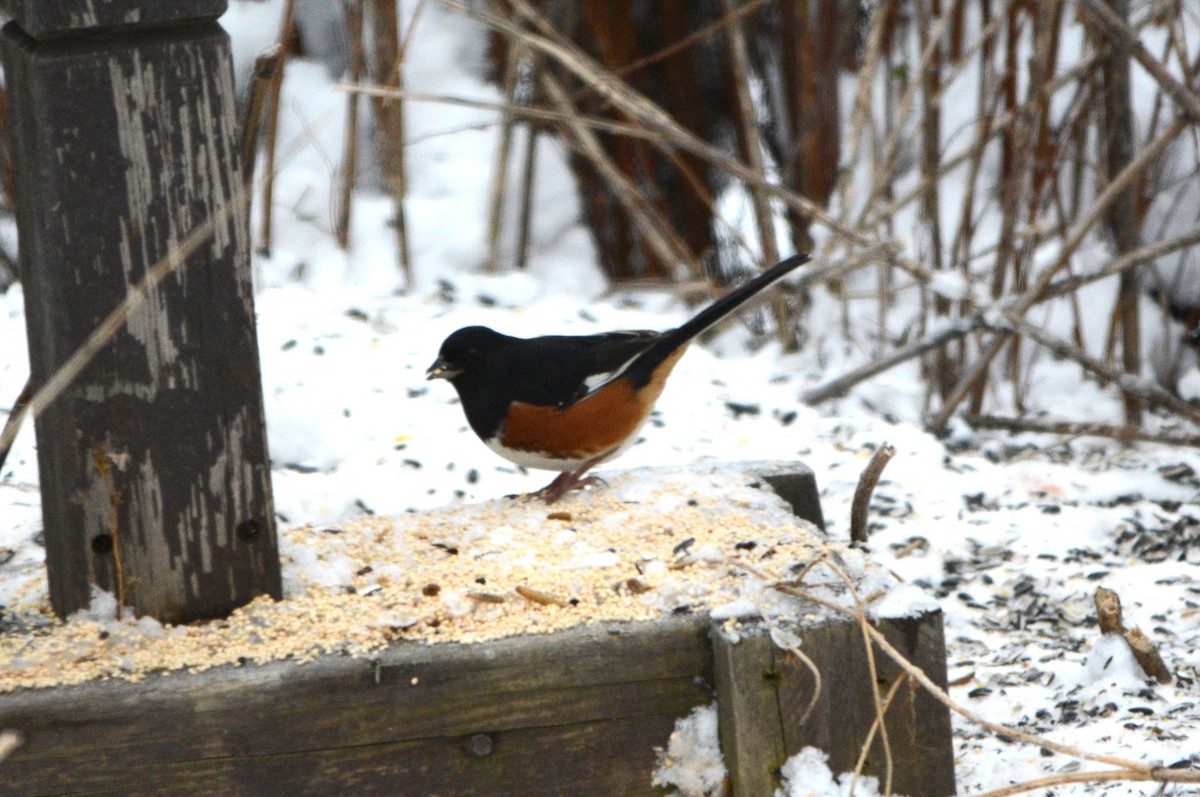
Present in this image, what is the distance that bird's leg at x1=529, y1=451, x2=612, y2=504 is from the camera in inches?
108

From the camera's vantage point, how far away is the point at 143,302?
1997 mm

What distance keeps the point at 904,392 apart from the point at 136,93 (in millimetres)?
3623

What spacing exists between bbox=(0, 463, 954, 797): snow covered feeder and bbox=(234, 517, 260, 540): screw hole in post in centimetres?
11

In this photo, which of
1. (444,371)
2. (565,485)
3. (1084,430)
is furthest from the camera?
(1084,430)

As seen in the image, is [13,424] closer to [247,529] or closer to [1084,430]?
[247,529]

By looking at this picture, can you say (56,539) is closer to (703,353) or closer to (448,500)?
(448,500)

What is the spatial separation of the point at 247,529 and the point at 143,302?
1.25 ft

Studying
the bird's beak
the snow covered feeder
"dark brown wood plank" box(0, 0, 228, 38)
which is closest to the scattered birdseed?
the snow covered feeder

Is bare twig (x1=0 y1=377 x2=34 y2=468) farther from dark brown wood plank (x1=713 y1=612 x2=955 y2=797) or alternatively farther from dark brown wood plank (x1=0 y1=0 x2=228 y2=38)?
dark brown wood plank (x1=713 y1=612 x2=955 y2=797)

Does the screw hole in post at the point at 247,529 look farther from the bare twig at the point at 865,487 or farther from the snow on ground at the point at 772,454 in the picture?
the bare twig at the point at 865,487

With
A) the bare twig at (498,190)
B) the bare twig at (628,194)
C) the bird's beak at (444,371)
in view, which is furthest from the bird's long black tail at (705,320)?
the bare twig at (498,190)

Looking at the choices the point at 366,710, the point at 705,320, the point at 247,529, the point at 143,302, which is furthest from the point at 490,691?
the point at 705,320

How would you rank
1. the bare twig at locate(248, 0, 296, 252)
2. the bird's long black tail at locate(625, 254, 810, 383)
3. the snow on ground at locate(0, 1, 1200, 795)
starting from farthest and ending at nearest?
the bare twig at locate(248, 0, 296, 252) → the bird's long black tail at locate(625, 254, 810, 383) → the snow on ground at locate(0, 1, 1200, 795)

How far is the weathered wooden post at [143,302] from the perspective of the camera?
1930 mm
